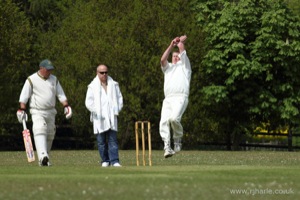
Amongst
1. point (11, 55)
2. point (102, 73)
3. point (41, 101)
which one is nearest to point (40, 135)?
point (41, 101)

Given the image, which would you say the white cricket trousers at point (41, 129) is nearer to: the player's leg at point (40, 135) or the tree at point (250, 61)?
the player's leg at point (40, 135)

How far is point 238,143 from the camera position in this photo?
2525 inches

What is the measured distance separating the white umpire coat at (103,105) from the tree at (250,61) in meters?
33.4

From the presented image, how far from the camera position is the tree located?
5988 centimetres

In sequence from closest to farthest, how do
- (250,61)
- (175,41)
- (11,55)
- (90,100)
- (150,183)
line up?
(150,183) < (90,100) < (175,41) < (11,55) < (250,61)

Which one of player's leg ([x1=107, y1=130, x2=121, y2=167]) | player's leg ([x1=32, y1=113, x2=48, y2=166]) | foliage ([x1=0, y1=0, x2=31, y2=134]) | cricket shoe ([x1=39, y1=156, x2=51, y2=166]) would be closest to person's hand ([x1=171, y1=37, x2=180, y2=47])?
player's leg ([x1=107, y1=130, x2=121, y2=167])

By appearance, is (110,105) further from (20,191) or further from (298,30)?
(298,30)

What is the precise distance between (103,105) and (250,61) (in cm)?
3433

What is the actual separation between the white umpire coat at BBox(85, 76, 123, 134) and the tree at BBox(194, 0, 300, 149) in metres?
33.4

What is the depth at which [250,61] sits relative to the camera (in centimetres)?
6012

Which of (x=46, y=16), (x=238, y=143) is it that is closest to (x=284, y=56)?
(x=238, y=143)

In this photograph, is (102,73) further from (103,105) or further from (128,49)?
(128,49)

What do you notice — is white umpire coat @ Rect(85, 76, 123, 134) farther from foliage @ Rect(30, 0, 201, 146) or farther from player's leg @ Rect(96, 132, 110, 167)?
foliage @ Rect(30, 0, 201, 146)

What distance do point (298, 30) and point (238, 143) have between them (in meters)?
6.79
